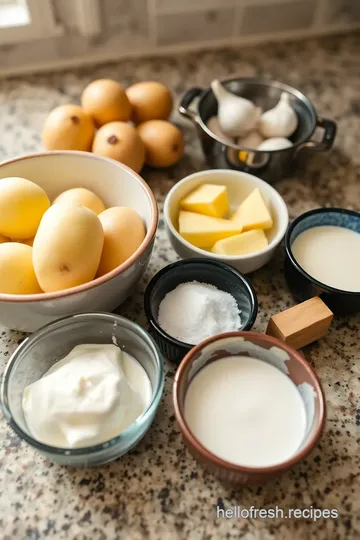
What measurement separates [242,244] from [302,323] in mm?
155

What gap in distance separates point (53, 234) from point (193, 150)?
472mm

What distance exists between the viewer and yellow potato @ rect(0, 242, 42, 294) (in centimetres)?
60

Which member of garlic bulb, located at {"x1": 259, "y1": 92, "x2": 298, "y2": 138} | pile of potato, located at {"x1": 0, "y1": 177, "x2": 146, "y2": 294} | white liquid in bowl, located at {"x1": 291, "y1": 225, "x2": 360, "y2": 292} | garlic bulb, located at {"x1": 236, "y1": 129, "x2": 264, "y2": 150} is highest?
→ pile of potato, located at {"x1": 0, "y1": 177, "x2": 146, "y2": 294}

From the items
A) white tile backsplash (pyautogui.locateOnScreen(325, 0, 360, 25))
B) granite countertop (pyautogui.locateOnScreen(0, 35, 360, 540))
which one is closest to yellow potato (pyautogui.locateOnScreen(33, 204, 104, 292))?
granite countertop (pyautogui.locateOnScreen(0, 35, 360, 540))

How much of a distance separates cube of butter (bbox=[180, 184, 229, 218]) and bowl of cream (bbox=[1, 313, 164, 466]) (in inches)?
10.1

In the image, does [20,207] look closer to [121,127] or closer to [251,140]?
[121,127]

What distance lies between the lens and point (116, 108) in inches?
34.3

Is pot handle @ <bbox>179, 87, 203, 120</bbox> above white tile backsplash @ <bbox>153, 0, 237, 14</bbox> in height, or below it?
below

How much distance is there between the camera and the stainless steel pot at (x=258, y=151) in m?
0.85

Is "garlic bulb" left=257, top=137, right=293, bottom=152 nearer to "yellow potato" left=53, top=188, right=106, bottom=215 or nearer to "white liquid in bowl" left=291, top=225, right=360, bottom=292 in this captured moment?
"white liquid in bowl" left=291, top=225, right=360, bottom=292

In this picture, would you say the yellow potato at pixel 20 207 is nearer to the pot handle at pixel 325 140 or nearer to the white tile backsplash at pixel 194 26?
the pot handle at pixel 325 140

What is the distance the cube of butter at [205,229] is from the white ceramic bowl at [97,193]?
3.1 inches

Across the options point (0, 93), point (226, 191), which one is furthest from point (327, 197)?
point (0, 93)

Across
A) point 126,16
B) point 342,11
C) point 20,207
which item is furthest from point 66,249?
point 342,11
